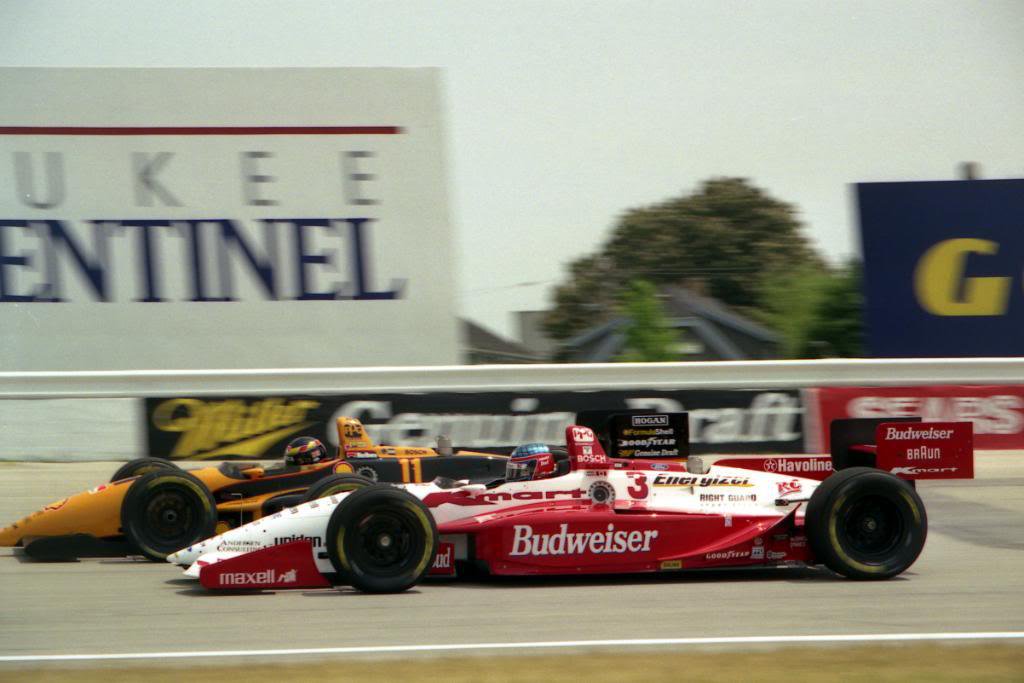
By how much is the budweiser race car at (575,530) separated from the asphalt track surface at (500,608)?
0.50ft

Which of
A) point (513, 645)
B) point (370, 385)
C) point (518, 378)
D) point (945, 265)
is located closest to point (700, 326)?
point (945, 265)

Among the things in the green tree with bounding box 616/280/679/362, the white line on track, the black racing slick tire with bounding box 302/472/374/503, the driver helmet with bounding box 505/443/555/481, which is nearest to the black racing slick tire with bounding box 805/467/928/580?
the white line on track

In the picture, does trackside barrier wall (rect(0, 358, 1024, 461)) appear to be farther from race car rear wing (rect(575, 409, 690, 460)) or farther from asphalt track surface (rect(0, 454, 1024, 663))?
race car rear wing (rect(575, 409, 690, 460))

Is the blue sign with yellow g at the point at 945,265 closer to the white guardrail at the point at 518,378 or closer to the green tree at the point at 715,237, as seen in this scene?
the white guardrail at the point at 518,378

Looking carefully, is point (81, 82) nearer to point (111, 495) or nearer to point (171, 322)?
point (171, 322)

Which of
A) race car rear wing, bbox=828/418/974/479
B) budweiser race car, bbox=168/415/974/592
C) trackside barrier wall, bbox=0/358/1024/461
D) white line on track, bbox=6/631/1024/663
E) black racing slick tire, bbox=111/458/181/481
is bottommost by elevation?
white line on track, bbox=6/631/1024/663

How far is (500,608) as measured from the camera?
7.54m

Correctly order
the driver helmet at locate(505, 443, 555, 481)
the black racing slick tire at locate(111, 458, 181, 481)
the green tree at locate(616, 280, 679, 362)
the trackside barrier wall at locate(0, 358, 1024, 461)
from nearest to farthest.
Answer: the driver helmet at locate(505, 443, 555, 481)
the black racing slick tire at locate(111, 458, 181, 481)
the trackside barrier wall at locate(0, 358, 1024, 461)
the green tree at locate(616, 280, 679, 362)

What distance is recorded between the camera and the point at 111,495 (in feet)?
32.0

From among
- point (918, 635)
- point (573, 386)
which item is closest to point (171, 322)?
point (573, 386)

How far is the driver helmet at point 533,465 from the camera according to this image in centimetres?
858

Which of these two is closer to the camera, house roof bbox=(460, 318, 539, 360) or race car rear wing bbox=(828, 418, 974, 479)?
race car rear wing bbox=(828, 418, 974, 479)

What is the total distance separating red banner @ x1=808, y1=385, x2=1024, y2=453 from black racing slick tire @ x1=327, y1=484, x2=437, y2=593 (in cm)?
836

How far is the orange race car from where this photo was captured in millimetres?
9359
